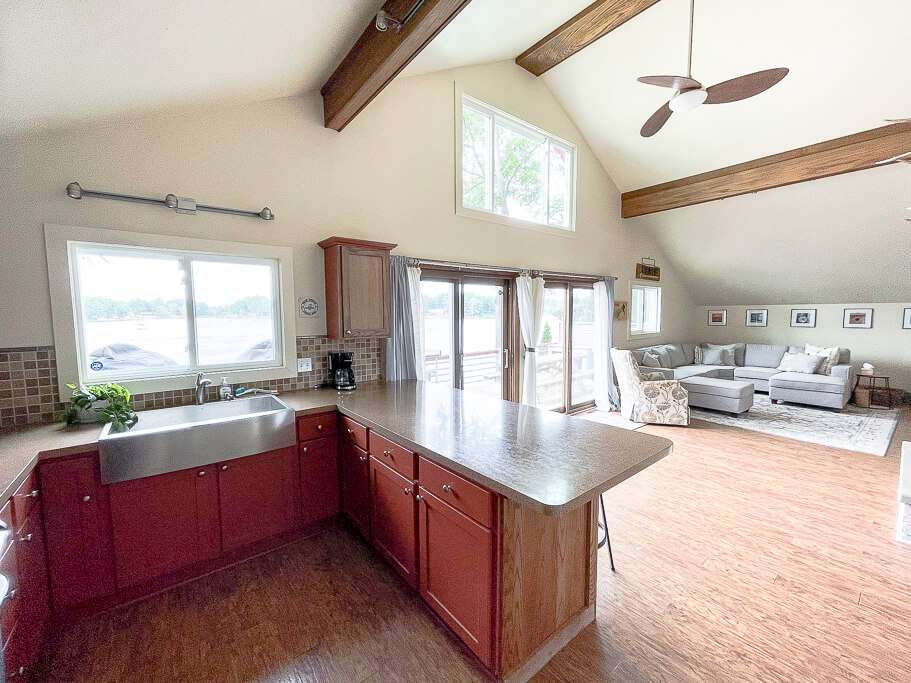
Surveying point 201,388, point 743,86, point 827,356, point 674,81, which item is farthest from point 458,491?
point 827,356

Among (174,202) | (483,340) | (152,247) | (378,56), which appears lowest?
(483,340)

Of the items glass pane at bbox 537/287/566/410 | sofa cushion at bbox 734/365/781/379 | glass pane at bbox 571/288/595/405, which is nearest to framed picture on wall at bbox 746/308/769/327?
sofa cushion at bbox 734/365/781/379

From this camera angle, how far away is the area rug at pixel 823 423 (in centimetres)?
426

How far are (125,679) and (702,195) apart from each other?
22.2 ft

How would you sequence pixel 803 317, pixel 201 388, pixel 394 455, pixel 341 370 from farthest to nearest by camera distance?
1. pixel 803 317
2. pixel 341 370
3. pixel 201 388
4. pixel 394 455

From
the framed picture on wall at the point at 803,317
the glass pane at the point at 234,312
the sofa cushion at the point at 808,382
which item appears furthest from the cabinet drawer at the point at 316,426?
the framed picture on wall at the point at 803,317

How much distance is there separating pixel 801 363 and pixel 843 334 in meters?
1.39

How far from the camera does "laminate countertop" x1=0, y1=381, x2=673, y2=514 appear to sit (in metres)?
1.31

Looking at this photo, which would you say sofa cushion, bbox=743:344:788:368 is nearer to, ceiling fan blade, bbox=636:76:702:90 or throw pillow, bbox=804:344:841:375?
throw pillow, bbox=804:344:841:375

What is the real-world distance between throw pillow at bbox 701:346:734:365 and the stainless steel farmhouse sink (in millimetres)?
7834

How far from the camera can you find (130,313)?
7.69ft

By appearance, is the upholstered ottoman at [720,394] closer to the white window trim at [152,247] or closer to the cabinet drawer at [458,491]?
the cabinet drawer at [458,491]

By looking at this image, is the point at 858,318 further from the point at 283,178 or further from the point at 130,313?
the point at 130,313

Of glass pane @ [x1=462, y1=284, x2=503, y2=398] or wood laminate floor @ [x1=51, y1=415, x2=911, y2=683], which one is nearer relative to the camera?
wood laminate floor @ [x1=51, y1=415, x2=911, y2=683]
